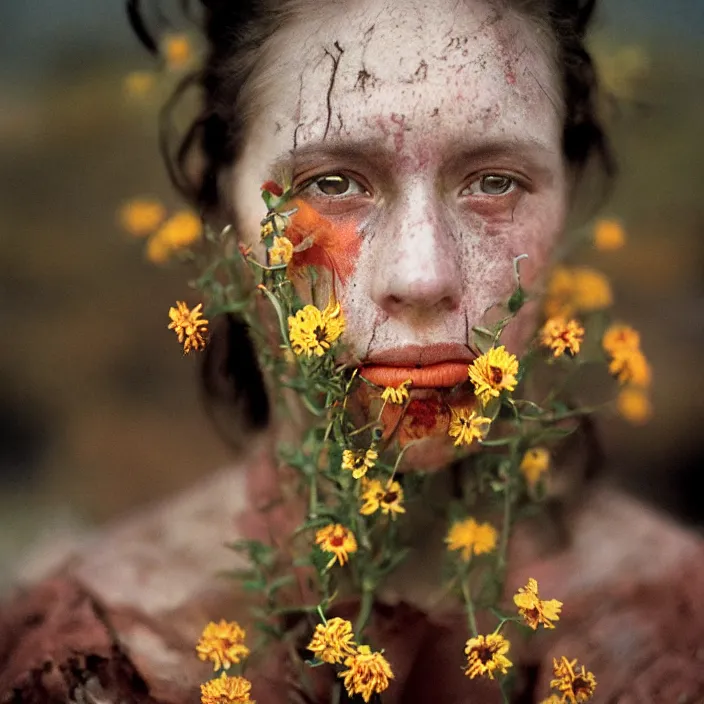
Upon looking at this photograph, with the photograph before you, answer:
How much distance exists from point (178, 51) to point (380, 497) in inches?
32.1

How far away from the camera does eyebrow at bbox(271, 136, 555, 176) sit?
3.58 feet

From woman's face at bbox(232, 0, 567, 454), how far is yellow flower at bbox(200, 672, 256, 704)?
445mm

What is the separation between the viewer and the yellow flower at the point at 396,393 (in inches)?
41.2

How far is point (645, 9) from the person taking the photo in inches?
61.2

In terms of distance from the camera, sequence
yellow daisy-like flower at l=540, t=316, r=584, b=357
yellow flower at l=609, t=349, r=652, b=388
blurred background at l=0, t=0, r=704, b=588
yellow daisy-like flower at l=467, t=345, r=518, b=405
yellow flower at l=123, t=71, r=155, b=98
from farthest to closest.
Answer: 1. blurred background at l=0, t=0, r=704, b=588
2. yellow flower at l=123, t=71, r=155, b=98
3. yellow flower at l=609, t=349, r=652, b=388
4. yellow daisy-like flower at l=540, t=316, r=584, b=357
5. yellow daisy-like flower at l=467, t=345, r=518, b=405

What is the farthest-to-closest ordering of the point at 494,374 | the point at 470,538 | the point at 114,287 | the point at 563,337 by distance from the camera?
the point at 114,287, the point at 470,538, the point at 563,337, the point at 494,374

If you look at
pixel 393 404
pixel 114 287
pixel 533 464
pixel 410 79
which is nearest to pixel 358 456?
pixel 393 404

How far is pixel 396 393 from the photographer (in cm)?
106

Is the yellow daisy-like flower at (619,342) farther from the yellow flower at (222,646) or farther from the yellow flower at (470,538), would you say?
the yellow flower at (222,646)

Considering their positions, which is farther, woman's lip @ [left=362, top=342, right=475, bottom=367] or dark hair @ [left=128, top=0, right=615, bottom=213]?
dark hair @ [left=128, top=0, right=615, bottom=213]

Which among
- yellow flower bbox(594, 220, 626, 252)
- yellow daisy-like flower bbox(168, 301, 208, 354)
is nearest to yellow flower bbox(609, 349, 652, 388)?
yellow flower bbox(594, 220, 626, 252)

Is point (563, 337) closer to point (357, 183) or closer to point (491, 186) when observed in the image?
point (491, 186)

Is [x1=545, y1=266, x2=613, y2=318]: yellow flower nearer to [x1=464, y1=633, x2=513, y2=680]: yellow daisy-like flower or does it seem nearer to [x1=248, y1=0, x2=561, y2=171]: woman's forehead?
[x1=248, y1=0, x2=561, y2=171]: woman's forehead

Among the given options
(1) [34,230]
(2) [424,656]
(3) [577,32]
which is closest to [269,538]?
(2) [424,656]
